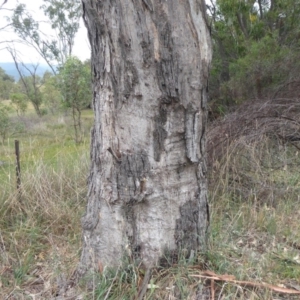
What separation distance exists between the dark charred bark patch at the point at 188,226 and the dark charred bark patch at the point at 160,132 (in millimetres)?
346

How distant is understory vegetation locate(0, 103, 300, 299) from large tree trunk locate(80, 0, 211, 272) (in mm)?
148

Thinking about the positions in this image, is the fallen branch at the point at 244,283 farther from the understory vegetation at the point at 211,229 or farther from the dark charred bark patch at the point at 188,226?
the dark charred bark patch at the point at 188,226

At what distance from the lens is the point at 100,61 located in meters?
1.68

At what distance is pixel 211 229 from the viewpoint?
227 cm

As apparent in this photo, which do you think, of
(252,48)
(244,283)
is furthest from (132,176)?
(252,48)

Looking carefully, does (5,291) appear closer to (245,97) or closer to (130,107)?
(130,107)

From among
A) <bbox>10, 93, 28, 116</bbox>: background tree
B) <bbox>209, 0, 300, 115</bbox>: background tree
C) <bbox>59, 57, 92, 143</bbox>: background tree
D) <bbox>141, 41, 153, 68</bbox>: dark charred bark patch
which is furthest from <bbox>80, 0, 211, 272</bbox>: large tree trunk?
<bbox>10, 93, 28, 116</bbox>: background tree

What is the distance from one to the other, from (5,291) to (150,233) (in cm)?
90

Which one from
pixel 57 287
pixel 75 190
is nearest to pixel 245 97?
pixel 75 190

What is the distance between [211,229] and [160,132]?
91 centimetres

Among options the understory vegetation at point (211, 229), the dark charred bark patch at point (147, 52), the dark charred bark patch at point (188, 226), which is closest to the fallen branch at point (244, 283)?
the understory vegetation at point (211, 229)

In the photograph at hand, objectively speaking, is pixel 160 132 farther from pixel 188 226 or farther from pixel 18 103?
pixel 18 103

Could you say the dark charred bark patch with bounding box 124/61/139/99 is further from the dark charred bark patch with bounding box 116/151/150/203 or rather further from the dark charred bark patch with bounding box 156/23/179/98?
the dark charred bark patch with bounding box 116/151/150/203

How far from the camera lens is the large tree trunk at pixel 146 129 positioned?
1.59m
